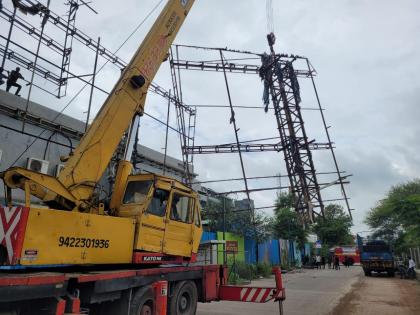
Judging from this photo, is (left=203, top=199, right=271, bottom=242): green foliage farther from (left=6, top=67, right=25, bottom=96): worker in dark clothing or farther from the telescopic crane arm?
the telescopic crane arm

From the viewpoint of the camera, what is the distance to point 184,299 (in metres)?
9.38

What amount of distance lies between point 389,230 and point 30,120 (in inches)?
1481

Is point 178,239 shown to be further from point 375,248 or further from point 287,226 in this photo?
point 287,226

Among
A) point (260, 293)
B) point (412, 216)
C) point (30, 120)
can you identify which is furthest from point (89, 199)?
point (412, 216)

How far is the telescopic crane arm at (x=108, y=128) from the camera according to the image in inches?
273

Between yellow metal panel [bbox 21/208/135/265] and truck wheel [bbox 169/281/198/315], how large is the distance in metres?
2.03

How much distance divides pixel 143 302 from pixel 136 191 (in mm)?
2272

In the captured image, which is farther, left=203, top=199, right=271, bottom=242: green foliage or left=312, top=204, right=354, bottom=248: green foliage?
left=312, top=204, right=354, bottom=248: green foliage

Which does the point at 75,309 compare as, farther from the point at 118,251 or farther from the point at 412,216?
the point at 412,216

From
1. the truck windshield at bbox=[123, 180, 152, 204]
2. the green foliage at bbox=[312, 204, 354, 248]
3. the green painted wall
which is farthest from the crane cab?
the green foliage at bbox=[312, 204, 354, 248]

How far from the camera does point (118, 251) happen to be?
7242mm

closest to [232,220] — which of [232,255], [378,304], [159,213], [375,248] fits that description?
[232,255]

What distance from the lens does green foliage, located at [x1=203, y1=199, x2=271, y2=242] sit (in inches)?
964

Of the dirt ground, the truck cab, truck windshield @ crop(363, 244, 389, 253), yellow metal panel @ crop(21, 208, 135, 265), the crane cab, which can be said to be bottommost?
the dirt ground
